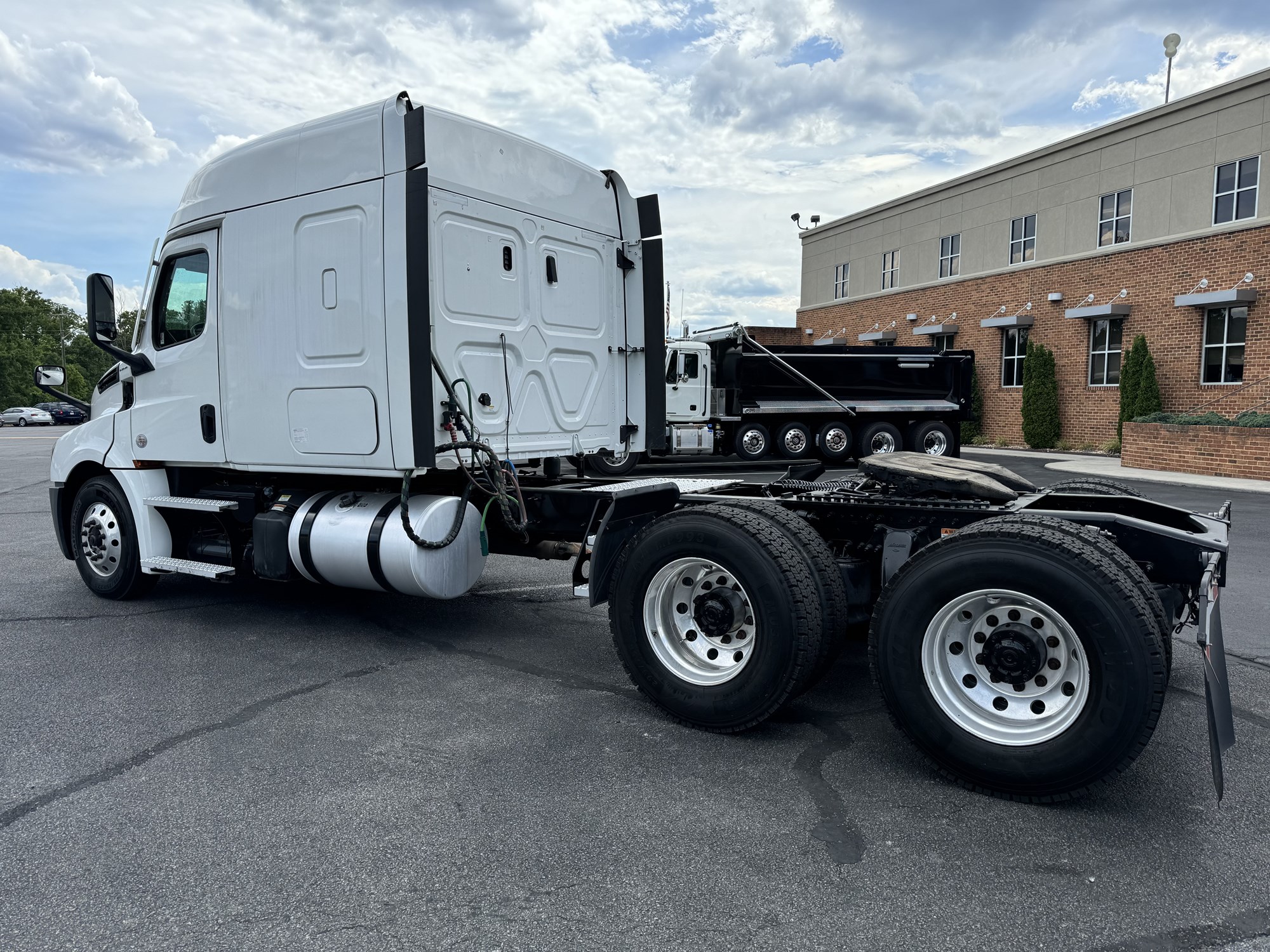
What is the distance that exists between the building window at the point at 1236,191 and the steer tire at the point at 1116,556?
21205mm

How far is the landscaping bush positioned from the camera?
68.7ft

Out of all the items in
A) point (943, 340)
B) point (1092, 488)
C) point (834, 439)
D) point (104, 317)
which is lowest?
point (834, 439)

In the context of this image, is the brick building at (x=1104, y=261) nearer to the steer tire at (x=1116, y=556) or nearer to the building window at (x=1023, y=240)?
the building window at (x=1023, y=240)

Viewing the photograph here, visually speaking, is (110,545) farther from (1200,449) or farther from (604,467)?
(1200,449)

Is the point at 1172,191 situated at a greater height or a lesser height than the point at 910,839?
greater

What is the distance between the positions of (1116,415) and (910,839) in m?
22.9

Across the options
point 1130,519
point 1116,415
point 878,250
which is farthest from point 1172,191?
point 1130,519

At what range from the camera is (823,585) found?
3809 mm

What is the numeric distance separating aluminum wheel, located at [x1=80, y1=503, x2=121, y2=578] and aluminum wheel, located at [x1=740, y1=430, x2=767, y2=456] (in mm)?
14916

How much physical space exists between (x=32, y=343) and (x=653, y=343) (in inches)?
3627

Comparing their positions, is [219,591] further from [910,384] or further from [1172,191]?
[1172,191]

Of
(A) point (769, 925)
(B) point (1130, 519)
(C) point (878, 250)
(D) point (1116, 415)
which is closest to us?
(A) point (769, 925)

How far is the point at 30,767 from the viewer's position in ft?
12.0

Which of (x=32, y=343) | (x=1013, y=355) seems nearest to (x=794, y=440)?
(x=1013, y=355)
